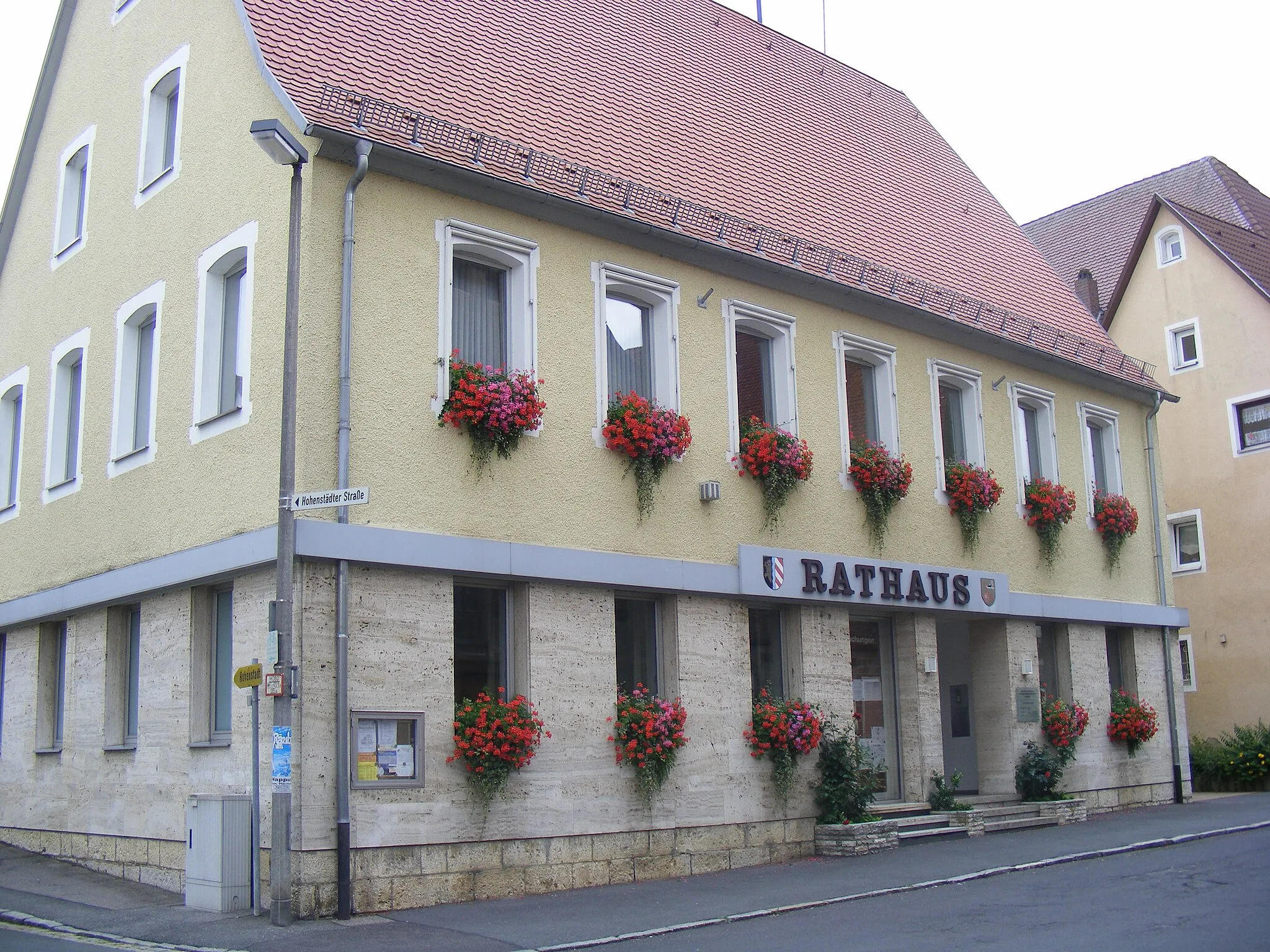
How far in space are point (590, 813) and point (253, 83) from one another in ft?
26.3

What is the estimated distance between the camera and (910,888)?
1270cm

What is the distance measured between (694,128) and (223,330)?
7.43 m

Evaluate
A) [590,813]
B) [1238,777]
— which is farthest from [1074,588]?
[590,813]

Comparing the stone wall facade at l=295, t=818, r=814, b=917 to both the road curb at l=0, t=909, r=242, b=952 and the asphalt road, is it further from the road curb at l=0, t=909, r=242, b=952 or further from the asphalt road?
the asphalt road

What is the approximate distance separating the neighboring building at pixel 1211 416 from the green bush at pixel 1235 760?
2.10 m

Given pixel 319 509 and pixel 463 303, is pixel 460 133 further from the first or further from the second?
pixel 319 509

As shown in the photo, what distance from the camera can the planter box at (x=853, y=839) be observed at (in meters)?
15.6

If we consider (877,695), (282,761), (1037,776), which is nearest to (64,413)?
(282,761)

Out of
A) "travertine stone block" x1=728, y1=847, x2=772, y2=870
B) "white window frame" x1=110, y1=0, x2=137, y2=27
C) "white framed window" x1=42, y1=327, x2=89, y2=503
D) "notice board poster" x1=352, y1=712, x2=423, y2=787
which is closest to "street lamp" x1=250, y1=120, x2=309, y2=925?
"notice board poster" x1=352, y1=712, x2=423, y2=787

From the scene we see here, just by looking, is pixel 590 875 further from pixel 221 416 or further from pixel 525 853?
pixel 221 416

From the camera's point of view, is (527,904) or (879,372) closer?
(527,904)

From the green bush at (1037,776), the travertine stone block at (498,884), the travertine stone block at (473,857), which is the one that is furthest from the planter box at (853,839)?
the travertine stone block at (473,857)

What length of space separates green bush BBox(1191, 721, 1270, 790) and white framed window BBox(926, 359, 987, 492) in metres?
8.89

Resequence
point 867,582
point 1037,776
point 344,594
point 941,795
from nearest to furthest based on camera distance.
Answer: point 344,594, point 867,582, point 941,795, point 1037,776
